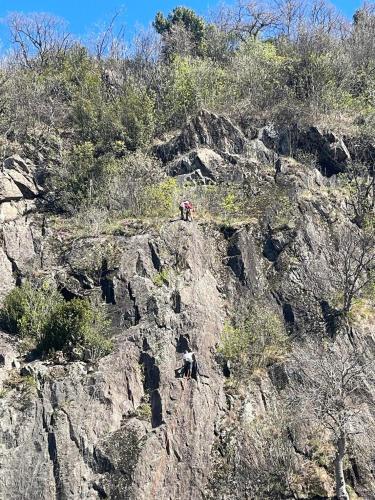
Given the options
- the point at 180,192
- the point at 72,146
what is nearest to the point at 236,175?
the point at 180,192

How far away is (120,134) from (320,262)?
12.9 metres

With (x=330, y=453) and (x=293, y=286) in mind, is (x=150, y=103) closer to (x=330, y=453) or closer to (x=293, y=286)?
(x=293, y=286)

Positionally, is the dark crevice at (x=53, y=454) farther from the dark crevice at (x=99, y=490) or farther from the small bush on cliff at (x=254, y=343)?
the small bush on cliff at (x=254, y=343)

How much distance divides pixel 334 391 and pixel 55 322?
28.7 ft

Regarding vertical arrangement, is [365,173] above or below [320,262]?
above

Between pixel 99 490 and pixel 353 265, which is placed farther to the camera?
pixel 353 265

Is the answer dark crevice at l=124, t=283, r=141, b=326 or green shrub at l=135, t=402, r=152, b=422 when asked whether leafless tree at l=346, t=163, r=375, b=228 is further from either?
green shrub at l=135, t=402, r=152, b=422

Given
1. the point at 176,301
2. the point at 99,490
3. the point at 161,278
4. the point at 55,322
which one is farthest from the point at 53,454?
the point at 161,278

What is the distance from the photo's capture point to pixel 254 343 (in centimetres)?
2106

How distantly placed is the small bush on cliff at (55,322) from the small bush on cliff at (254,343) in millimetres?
4113

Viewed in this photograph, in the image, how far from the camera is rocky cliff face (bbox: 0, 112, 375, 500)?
1719 centimetres

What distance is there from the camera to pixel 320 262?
944 inches

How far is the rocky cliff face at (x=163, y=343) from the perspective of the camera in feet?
56.4

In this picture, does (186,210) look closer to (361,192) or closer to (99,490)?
(361,192)
